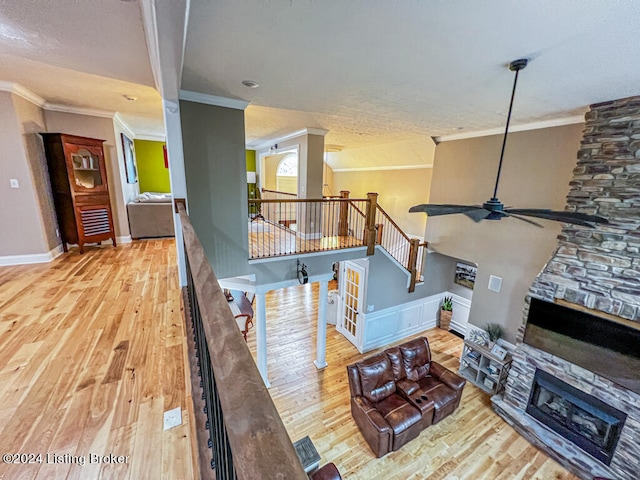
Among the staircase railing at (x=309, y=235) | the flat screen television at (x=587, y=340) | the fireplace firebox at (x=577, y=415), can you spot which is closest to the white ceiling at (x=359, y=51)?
the staircase railing at (x=309, y=235)

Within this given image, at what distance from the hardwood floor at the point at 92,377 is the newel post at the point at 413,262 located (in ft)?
14.9

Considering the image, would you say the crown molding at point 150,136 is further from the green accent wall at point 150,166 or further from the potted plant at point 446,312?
the potted plant at point 446,312

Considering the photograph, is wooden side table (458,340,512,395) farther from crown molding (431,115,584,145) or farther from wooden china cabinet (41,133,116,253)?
wooden china cabinet (41,133,116,253)

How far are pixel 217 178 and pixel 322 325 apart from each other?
3185mm

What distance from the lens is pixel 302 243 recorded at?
5129mm

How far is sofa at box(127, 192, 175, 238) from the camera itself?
5.16m

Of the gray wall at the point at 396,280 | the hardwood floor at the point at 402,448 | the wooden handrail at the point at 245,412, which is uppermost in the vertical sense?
the wooden handrail at the point at 245,412

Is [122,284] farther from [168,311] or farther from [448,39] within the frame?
[448,39]

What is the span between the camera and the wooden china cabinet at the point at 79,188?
3842 millimetres

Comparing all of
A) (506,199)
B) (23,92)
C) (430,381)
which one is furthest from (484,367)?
(23,92)

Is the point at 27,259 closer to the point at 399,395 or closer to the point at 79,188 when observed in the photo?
the point at 79,188

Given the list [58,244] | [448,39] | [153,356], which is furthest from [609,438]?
[58,244]

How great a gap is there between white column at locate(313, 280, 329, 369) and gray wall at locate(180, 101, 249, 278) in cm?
183

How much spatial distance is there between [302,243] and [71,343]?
3621mm
